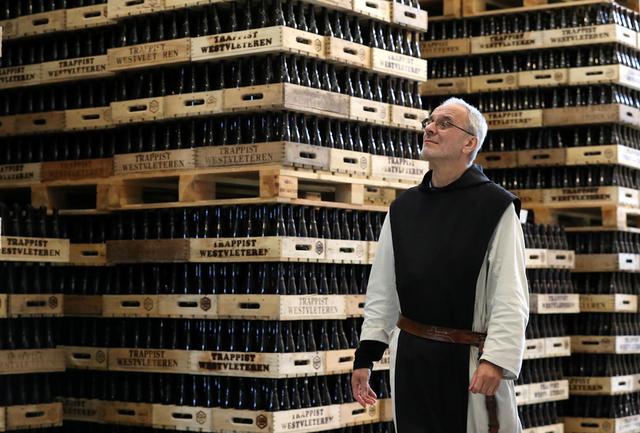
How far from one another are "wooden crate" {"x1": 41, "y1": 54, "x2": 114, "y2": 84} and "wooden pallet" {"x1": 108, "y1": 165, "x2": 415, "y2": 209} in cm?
95

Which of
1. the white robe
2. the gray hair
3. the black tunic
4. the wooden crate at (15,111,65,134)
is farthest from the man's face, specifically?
the wooden crate at (15,111,65,134)

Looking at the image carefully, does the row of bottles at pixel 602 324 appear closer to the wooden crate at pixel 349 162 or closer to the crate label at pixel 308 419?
the wooden crate at pixel 349 162

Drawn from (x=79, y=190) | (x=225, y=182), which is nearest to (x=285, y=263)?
(x=225, y=182)

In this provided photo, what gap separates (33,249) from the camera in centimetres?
933

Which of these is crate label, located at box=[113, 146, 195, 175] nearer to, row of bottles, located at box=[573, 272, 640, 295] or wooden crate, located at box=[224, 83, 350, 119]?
wooden crate, located at box=[224, 83, 350, 119]

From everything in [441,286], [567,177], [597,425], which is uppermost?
[567,177]

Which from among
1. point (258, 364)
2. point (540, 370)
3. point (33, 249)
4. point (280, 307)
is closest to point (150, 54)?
point (33, 249)

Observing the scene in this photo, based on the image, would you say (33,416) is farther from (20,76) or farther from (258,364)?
(20,76)

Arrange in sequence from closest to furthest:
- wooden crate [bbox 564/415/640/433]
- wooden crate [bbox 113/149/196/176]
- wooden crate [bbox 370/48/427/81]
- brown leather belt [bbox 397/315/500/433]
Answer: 1. brown leather belt [bbox 397/315/500/433]
2. wooden crate [bbox 113/149/196/176]
3. wooden crate [bbox 370/48/427/81]
4. wooden crate [bbox 564/415/640/433]

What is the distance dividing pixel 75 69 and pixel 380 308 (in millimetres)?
4878

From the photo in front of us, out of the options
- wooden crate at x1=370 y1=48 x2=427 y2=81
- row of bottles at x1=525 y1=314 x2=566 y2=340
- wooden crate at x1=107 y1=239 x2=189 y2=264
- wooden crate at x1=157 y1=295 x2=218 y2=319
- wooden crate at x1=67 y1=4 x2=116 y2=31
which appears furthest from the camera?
row of bottles at x1=525 y1=314 x2=566 y2=340

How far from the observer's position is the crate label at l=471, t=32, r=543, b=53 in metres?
12.0

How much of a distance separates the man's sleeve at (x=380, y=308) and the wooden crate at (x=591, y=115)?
573 centimetres

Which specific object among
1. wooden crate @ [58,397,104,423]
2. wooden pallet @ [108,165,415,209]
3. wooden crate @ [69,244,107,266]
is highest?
wooden pallet @ [108,165,415,209]
